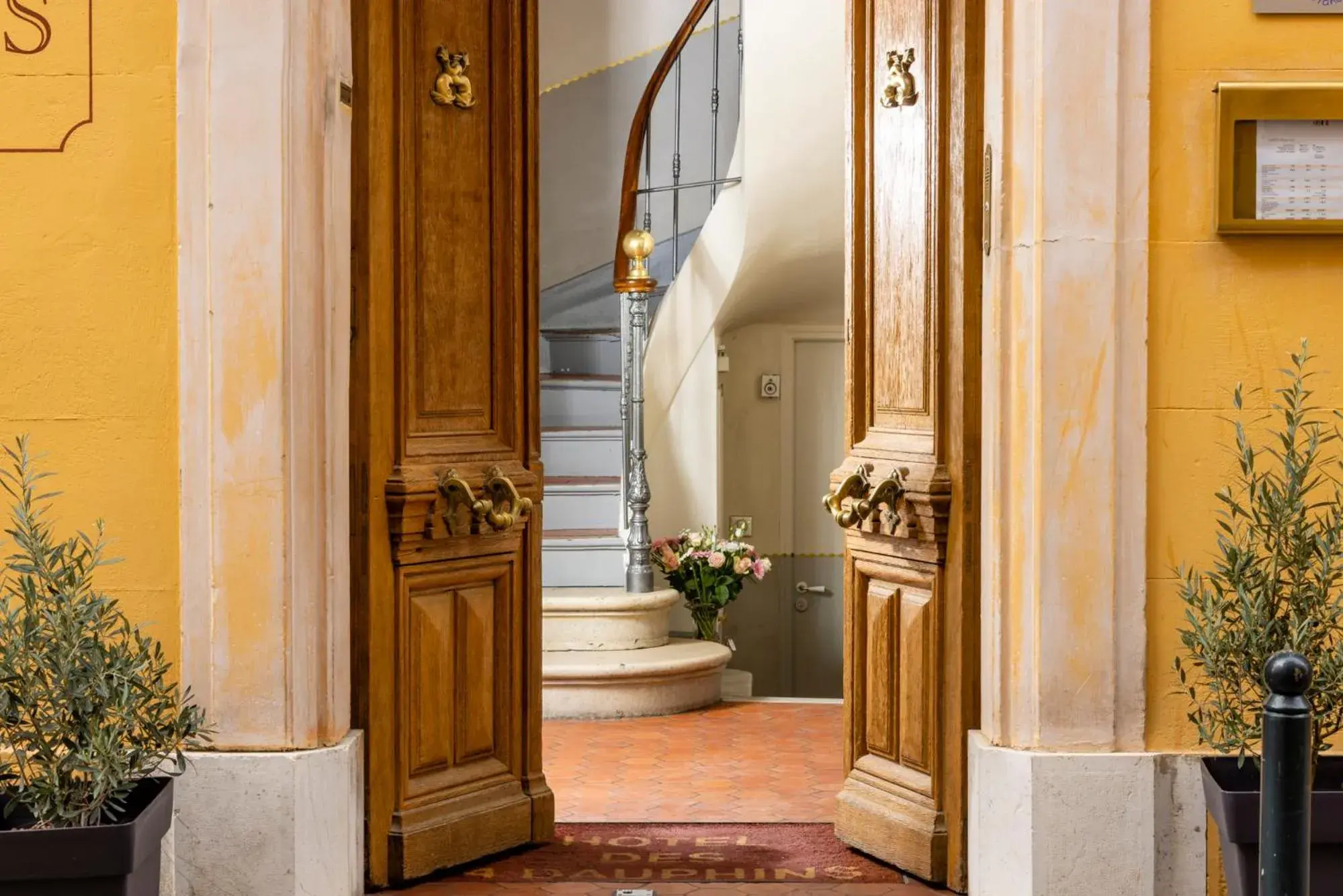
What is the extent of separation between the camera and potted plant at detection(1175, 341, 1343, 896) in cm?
278

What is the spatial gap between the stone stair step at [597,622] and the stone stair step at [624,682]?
47 mm

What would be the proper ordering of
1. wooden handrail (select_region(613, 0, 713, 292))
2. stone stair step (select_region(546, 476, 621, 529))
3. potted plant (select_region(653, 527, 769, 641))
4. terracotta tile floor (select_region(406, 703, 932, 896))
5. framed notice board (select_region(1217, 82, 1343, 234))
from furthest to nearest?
wooden handrail (select_region(613, 0, 713, 292))
stone stair step (select_region(546, 476, 621, 529))
potted plant (select_region(653, 527, 769, 641))
terracotta tile floor (select_region(406, 703, 932, 896))
framed notice board (select_region(1217, 82, 1343, 234))

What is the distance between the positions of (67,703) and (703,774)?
2592mm

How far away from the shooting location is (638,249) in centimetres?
658

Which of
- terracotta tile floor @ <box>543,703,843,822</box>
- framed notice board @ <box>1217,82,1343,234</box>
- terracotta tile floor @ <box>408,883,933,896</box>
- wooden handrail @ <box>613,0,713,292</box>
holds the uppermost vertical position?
wooden handrail @ <box>613,0,713,292</box>

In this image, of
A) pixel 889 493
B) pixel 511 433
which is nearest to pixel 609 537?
pixel 511 433

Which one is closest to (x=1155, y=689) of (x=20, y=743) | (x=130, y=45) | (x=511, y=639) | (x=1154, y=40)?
(x=1154, y=40)

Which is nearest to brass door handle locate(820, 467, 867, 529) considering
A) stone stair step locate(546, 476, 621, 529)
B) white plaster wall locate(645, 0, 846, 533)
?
white plaster wall locate(645, 0, 846, 533)

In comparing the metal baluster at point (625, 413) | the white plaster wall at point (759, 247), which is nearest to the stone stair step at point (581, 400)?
the white plaster wall at point (759, 247)

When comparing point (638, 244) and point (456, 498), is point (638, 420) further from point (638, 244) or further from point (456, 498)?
point (456, 498)

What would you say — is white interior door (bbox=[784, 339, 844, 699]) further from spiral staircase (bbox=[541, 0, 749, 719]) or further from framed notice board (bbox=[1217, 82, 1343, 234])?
framed notice board (bbox=[1217, 82, 1343, 234])

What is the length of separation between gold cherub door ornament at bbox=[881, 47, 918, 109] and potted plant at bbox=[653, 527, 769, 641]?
3.20 m

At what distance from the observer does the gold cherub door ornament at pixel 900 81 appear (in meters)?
3.75

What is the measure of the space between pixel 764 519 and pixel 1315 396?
196 inches
